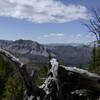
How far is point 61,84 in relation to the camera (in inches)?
488

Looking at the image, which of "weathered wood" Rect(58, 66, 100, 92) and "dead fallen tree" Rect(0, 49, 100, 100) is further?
"weathered wood" Rect(58, 66, 100, 92)

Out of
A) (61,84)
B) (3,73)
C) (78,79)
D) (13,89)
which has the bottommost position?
(13,89)

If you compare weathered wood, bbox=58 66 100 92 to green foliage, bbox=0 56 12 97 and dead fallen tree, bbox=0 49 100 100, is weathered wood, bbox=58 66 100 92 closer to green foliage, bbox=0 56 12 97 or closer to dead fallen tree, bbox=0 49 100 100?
dead fallen tree, bbox=0 49 100 100

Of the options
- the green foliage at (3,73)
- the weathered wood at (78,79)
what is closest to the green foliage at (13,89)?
the green foliage at (3,73)

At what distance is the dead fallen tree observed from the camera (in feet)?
39.2

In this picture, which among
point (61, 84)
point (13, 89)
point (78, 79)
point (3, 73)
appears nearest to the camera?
point (61, 84)

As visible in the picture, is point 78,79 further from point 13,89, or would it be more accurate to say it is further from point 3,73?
point 3,73

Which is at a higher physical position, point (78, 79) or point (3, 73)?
point (78, 79)

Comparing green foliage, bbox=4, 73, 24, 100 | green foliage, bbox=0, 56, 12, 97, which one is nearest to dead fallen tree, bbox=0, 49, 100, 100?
green foliage, bbox=4, 73, 24, 100

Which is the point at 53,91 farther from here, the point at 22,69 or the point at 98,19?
the point at 98,19

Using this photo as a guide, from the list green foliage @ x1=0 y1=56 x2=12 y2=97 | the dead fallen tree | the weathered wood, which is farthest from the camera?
green foliage @ x1=0 y1=56 x2=12 y2=97

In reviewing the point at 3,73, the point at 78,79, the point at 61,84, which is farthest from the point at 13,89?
the point at 61,84

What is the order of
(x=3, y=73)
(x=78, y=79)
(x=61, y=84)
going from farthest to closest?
(x=3, y=73), (x=78, y=79), (x=61, y=84)

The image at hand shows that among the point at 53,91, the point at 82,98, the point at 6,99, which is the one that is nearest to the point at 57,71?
the point at 53,91
